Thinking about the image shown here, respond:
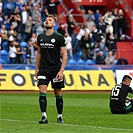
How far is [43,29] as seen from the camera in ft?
116

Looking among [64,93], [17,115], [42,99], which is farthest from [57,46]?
[64,93]

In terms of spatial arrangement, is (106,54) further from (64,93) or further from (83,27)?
(64,93)

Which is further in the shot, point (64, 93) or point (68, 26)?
point (68, 26)

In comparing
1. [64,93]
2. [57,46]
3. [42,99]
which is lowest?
[64,93]

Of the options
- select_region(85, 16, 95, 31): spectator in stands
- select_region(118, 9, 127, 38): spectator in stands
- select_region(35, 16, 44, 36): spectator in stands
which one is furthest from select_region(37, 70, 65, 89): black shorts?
select_region(118, 9, 127, 38): spectator in stands

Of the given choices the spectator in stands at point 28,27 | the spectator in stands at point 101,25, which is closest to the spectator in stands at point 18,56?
the spectator in stands at point 28,27

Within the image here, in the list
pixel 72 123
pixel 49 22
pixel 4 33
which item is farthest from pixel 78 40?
pixel 49 22

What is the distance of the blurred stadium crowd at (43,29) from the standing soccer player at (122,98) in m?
15.2

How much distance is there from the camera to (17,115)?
52.6 feet

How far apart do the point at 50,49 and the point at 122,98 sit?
3702 mm

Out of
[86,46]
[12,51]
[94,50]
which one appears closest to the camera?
[12,51]

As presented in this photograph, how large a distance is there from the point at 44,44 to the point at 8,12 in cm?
2127

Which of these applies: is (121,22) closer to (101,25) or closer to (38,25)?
(101,25)

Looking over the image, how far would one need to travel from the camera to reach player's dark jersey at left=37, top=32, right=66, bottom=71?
44.0 feet
